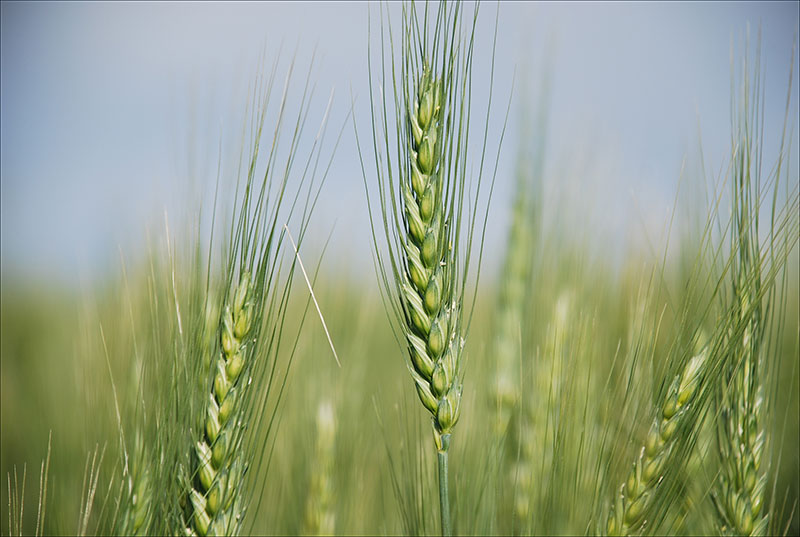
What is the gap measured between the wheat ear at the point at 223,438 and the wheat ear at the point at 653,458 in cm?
76

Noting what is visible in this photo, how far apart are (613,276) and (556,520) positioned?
1170mm

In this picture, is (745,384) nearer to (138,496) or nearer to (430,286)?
(430,286)

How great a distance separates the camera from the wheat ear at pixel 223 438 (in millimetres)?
1080

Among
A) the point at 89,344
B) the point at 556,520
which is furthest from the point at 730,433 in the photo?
the point at 89,344

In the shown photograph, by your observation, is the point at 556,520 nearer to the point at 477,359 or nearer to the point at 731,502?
the point at 731,502

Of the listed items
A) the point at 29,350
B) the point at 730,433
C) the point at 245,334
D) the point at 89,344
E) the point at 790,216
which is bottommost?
the point at 29,350

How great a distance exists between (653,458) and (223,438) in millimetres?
841

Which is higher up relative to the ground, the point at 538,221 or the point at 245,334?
the point at 538,221

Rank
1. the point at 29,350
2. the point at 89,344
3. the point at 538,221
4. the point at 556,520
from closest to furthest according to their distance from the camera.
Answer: the point at 556,520 → the point at 89,344 → the point at 538,221 → the point at 29,350

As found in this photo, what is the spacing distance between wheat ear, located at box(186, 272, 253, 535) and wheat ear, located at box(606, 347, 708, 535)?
2.51 ft

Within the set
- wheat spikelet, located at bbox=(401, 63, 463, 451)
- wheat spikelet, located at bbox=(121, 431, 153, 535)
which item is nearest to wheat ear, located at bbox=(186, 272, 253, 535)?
wheat spikelet, located at bbox=(121, 431, 153, 535)

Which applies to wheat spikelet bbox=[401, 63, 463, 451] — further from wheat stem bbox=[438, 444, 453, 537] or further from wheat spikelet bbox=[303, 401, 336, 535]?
wheat spikelet bbox=[303, 401, 336, 535]

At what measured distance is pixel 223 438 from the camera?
1.09 m

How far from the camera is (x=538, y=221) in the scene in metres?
2.14
